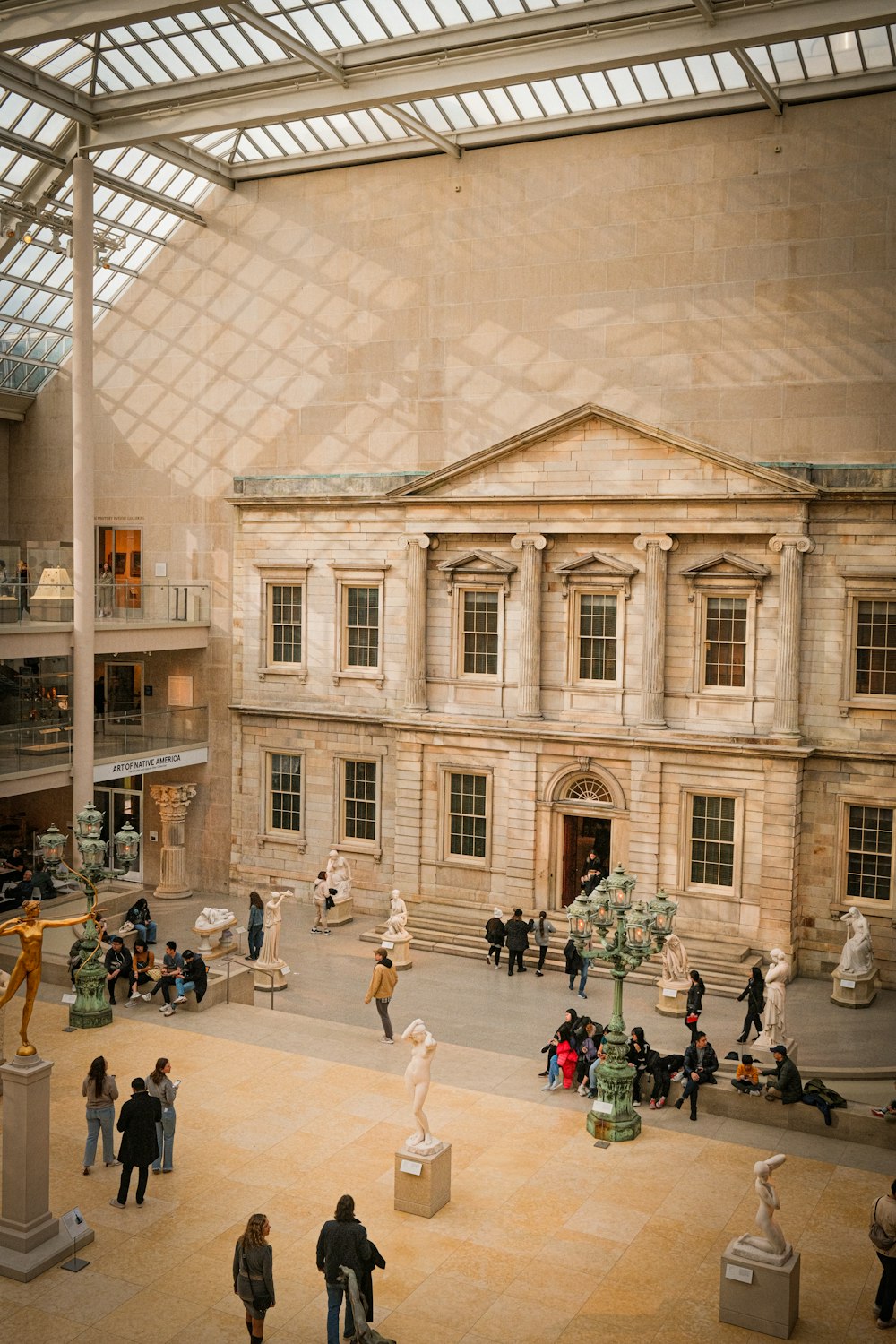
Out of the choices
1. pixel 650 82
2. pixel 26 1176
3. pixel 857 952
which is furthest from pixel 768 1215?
pixel 650 82

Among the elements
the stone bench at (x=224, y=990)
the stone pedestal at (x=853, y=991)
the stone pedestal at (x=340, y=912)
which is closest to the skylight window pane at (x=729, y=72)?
the stone pedestal at (x=853, y=991)

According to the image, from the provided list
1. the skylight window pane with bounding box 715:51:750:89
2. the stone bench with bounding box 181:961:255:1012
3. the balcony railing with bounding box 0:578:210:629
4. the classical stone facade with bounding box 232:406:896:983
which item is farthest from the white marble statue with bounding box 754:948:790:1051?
the skylight window pane with bounding box 715:51:750:89

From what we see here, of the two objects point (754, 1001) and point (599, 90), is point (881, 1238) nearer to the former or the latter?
point (754, 1001)

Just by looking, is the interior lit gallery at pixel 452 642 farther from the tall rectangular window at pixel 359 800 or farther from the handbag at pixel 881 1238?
the handbag at pixel 881 1238

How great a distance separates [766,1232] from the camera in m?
12.7

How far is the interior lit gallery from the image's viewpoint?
15984 mm

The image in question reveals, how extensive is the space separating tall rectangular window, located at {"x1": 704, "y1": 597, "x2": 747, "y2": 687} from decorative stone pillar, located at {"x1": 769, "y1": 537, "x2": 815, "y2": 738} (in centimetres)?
86

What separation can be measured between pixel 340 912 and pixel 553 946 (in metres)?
5.40

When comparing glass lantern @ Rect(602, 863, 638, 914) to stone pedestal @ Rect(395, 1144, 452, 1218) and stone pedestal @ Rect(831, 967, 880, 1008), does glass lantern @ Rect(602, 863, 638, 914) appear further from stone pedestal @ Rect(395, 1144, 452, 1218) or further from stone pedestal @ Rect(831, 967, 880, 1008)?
stone pedestal @ Rect(831, 967, 880, 1008)

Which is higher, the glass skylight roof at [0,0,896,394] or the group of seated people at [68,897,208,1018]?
the glass skylight roof at [0,0,896,394]

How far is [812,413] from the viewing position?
25.9 meters

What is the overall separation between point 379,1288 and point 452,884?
15.7 m

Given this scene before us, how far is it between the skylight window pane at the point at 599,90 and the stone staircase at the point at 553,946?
17540 millimetres

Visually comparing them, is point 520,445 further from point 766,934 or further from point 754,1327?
point 754,1327
